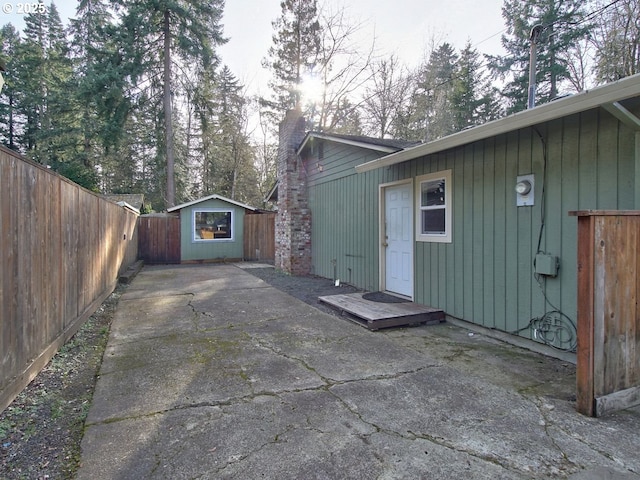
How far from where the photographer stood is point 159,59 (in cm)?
1688

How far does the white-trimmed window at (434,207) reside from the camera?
16.9ft

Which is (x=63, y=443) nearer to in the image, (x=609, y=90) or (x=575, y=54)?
(x=609, y=90)

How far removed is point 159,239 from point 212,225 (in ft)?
6.48

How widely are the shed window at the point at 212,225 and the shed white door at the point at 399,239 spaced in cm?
909

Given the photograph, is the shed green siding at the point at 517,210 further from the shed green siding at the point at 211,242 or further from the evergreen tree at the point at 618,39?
the evergreen tree at the point at 618,39

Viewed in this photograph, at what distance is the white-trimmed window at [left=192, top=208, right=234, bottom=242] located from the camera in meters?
14.0

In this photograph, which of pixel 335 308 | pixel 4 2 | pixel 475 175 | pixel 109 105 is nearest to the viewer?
pixel 475 175

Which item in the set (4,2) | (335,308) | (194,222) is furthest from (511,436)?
(194,222)

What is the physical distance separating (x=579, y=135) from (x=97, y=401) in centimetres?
482

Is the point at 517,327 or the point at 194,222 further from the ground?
the point at 194,222

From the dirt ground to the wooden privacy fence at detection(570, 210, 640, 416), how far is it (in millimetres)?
3201

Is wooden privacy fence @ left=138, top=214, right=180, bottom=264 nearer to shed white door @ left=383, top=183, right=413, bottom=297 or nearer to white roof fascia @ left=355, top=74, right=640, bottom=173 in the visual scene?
shed white door @ left=383, top=183, right=413, bottom=297

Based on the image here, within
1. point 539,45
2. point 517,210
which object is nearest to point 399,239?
point 517,210

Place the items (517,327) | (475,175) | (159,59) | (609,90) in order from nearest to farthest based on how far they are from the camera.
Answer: (609,90), (517,327), (475,175), (159,59)
